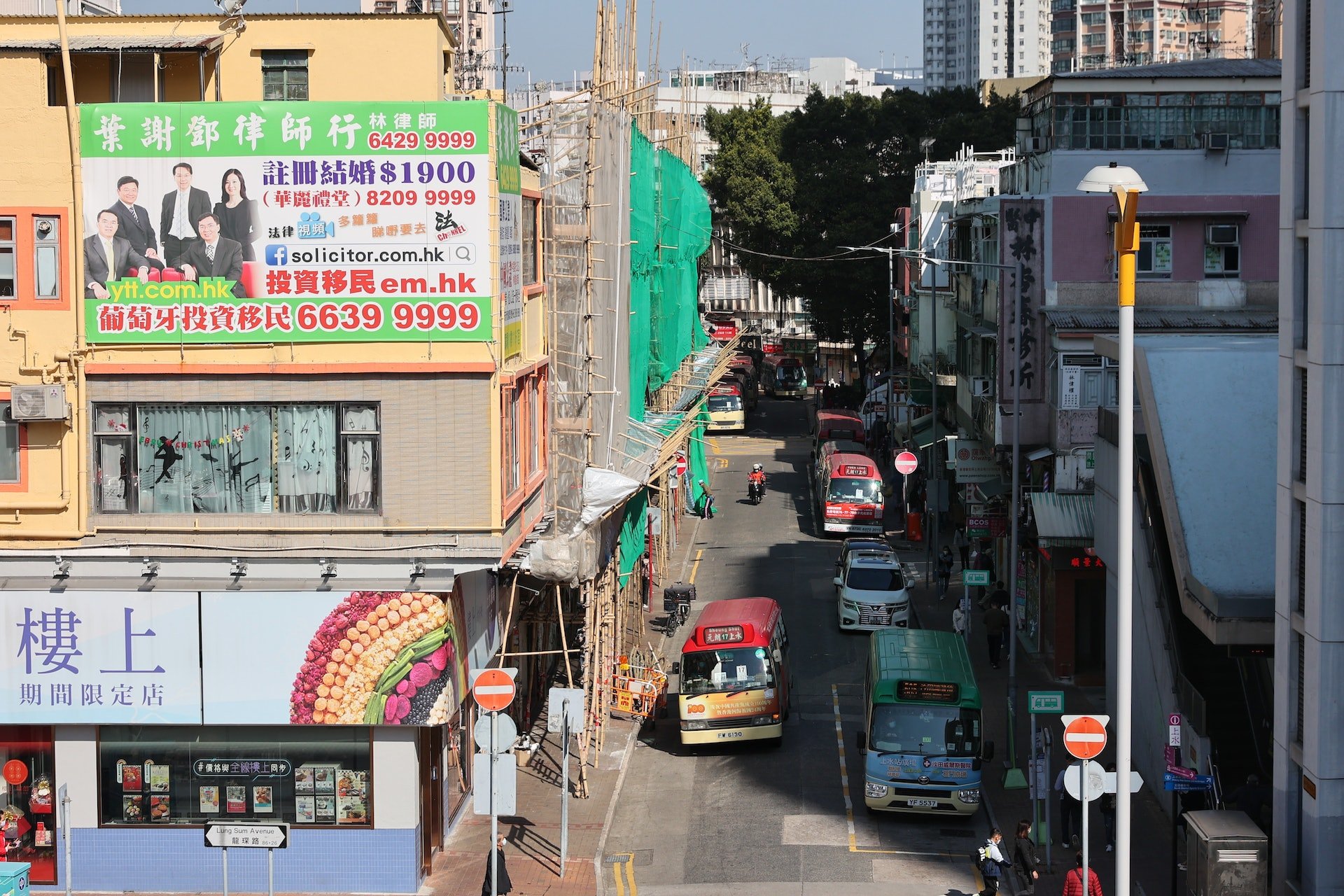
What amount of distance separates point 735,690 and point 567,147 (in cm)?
1012

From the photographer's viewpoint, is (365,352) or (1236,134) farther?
(1236,134)

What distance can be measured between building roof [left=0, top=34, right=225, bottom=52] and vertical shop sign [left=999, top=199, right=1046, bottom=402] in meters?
20.7

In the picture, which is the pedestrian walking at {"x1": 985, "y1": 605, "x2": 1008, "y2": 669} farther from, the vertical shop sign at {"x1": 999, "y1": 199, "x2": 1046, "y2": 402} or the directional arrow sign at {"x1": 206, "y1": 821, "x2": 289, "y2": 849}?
the directional arrow sign at {"x1": 206, "y1": 821, "x2": 289, "y2": 849}

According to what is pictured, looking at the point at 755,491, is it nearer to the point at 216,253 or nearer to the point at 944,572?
the point at 944,572

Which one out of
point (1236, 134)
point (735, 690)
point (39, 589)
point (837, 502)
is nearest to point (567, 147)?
point (735, 690)

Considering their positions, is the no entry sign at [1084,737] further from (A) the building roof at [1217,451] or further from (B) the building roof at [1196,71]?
(B) the building roof at [1196,71]

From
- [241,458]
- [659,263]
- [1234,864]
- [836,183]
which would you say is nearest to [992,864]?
[1234,864]

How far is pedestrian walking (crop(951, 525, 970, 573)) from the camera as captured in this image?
144 ft

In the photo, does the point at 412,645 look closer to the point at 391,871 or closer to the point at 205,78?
the point at 391,871

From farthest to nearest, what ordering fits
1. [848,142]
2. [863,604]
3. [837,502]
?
[848,142] < [837,502] < [863,604]

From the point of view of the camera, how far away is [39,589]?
2197 cm

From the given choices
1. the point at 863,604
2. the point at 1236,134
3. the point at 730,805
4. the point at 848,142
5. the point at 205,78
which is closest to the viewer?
the point at 205,78

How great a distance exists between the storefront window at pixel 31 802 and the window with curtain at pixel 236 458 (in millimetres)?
3455

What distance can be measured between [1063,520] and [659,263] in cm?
1335
